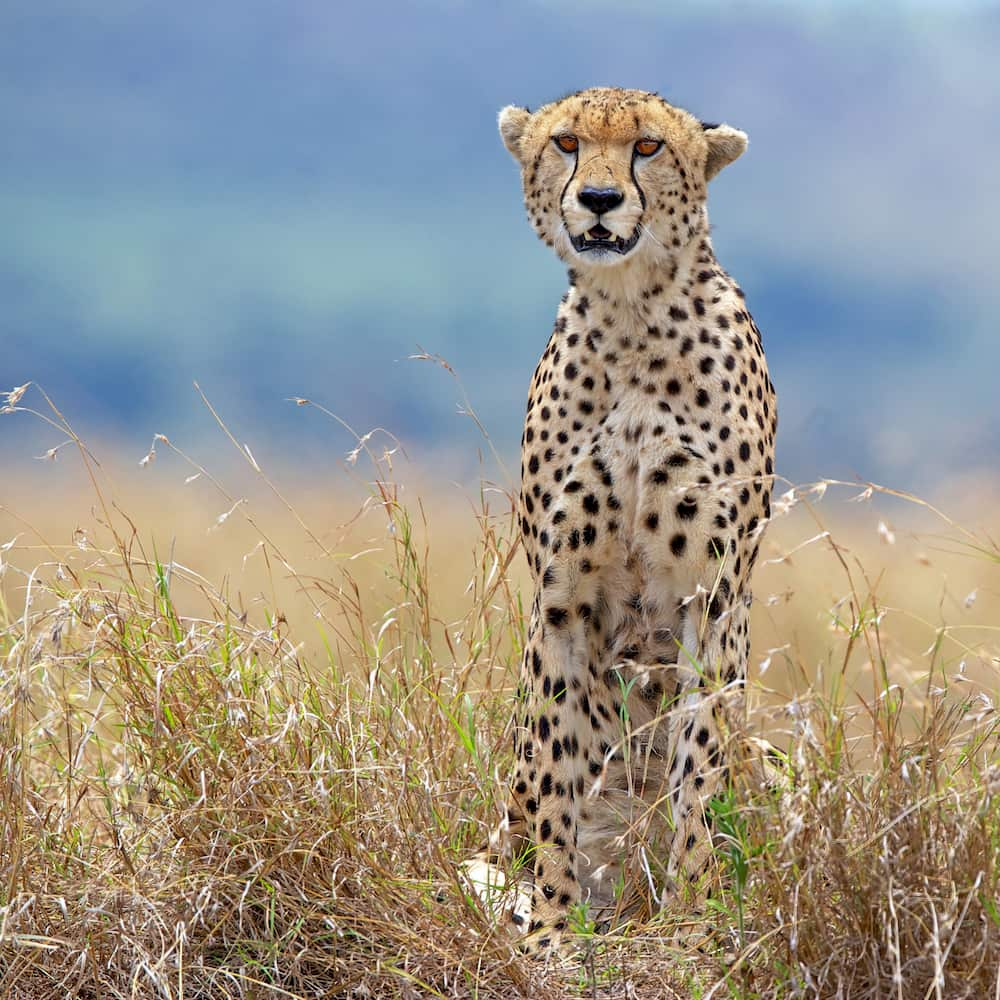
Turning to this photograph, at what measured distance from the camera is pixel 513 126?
9.77 ft

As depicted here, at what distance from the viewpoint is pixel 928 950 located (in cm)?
202

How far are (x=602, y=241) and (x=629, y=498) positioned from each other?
471 millimetres

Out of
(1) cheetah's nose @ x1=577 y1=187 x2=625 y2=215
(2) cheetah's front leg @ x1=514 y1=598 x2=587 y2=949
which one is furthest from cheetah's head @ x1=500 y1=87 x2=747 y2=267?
(2) cheetah's front leg @ x1=514 y1=598 x2=587 y2=949

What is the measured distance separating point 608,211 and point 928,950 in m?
1.34

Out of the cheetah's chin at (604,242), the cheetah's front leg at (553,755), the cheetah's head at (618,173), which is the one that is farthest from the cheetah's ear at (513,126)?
the cheetah's front leg at (553,755)

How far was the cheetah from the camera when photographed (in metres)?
2.73

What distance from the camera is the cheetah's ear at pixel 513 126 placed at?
2.97m

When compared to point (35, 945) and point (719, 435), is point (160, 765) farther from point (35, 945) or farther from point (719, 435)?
point (719, 435)

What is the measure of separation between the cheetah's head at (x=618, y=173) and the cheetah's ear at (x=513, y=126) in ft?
0.16

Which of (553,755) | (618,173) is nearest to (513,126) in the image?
(618,173)

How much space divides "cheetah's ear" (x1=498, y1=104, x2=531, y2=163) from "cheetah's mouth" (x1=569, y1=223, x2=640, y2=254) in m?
0.34

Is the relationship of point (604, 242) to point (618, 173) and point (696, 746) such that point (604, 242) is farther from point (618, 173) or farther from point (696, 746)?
point (696, 746)

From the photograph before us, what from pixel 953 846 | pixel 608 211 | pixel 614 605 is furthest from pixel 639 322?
pixel 953 846

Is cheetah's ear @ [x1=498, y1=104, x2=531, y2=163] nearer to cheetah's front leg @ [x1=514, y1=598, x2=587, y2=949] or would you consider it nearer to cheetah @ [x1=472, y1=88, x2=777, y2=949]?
cheetah @ [x1=472, y1=88, x2=777, y2=949]
